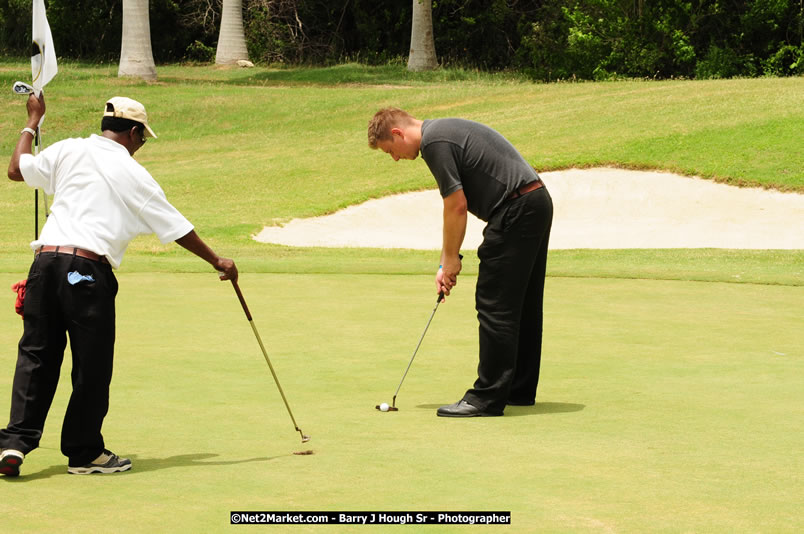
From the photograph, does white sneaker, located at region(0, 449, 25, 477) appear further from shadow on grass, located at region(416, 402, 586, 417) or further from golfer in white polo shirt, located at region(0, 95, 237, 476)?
shadow on grass, located at region(416, 402, 586, 417)

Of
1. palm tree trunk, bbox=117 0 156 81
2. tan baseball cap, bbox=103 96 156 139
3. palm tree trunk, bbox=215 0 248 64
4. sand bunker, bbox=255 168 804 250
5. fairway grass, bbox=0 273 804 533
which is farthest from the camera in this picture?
palm tree trunk, bbox=215 0 248 64

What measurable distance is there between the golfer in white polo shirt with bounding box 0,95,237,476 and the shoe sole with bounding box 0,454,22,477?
0.36ft

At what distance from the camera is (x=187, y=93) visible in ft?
113

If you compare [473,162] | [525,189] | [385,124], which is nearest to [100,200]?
[385,124]

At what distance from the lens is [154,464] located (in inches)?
203

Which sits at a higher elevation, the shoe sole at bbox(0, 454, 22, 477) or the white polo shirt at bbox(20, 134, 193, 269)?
the white polo shirt at bbox(20, 134, 193, 269)

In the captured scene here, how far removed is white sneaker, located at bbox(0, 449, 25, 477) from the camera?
4.91m

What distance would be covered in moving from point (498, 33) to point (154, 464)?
44.2 m

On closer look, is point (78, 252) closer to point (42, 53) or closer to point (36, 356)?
point (36, 356)

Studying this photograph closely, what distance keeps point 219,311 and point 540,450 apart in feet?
15.7

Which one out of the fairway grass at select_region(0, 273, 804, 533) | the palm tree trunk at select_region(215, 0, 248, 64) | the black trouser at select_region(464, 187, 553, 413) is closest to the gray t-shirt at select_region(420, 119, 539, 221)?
the black trouser at select_region(464, 187, 553, 413)

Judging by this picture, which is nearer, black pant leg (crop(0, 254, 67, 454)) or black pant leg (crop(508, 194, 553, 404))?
black pant leg (crop(0, 254, 67, 454))

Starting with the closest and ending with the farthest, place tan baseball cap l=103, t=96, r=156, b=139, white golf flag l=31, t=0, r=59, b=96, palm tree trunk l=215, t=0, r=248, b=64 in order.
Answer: tan baseball cap l=103, t=96, r=156, b=139 < white golf flag l=31, t=0, r=59, b=96 < palm tree trunk l=215, t=0, r=248, b=64

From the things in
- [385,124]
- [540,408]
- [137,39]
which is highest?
[385,124]
